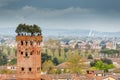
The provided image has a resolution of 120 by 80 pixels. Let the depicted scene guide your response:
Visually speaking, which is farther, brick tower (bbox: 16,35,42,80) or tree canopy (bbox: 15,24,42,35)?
tree canopy (bbox: 15,24,42,35)

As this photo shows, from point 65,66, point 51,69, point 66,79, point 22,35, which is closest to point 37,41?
point 22,35

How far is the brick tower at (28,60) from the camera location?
38781 mm

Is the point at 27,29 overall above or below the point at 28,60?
above

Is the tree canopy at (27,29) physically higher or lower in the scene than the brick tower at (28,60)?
higher

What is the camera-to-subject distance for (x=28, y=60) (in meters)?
38.8

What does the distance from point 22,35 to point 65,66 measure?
5000cm

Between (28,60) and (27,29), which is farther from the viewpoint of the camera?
(27,29)

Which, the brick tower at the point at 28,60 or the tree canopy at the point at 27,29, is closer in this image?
the brick tower at the point at 28,60

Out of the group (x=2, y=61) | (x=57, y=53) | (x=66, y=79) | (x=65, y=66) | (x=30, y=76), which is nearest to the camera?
(x=30, y=76)

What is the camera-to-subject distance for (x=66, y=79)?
222 ft

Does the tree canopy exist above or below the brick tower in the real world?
above

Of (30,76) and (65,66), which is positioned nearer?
(30,76)

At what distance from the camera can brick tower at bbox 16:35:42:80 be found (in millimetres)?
38781

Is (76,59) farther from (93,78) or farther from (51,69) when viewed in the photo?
(93,78)
